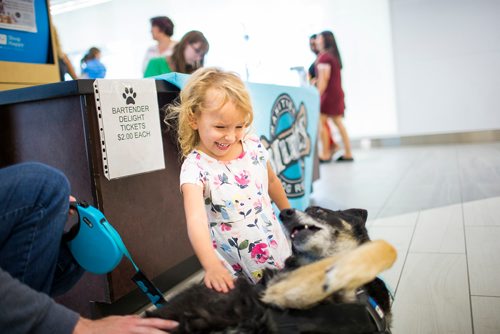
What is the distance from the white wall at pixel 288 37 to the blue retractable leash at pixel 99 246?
6256mm

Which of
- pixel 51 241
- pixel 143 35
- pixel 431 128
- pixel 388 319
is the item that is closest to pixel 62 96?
pixel 51 241

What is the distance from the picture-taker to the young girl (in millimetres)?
1368

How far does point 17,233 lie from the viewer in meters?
1.00

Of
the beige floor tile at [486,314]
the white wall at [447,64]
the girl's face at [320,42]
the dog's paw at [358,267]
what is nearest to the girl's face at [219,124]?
the dog's paw at [358,267]

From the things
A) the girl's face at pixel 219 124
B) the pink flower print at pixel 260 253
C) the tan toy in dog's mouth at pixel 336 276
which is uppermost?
the girl's face at pixel 219 124

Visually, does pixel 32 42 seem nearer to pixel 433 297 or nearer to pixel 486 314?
pixel 433 297

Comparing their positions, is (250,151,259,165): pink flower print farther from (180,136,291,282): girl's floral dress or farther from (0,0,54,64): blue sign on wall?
(0,0,54,64): blue sign on wall

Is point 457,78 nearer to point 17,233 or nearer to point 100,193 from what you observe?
point 100,193

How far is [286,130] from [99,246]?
172 cm

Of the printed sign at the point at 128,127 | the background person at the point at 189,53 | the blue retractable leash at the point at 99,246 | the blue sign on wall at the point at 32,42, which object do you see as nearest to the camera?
the blue retractable leash at the point at 99,246

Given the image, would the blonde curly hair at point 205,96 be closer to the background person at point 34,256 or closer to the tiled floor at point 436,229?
the background person at point 34,256

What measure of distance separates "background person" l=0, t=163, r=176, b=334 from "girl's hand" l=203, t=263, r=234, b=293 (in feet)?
0.56

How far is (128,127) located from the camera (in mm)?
1686

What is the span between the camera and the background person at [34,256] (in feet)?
2.63
